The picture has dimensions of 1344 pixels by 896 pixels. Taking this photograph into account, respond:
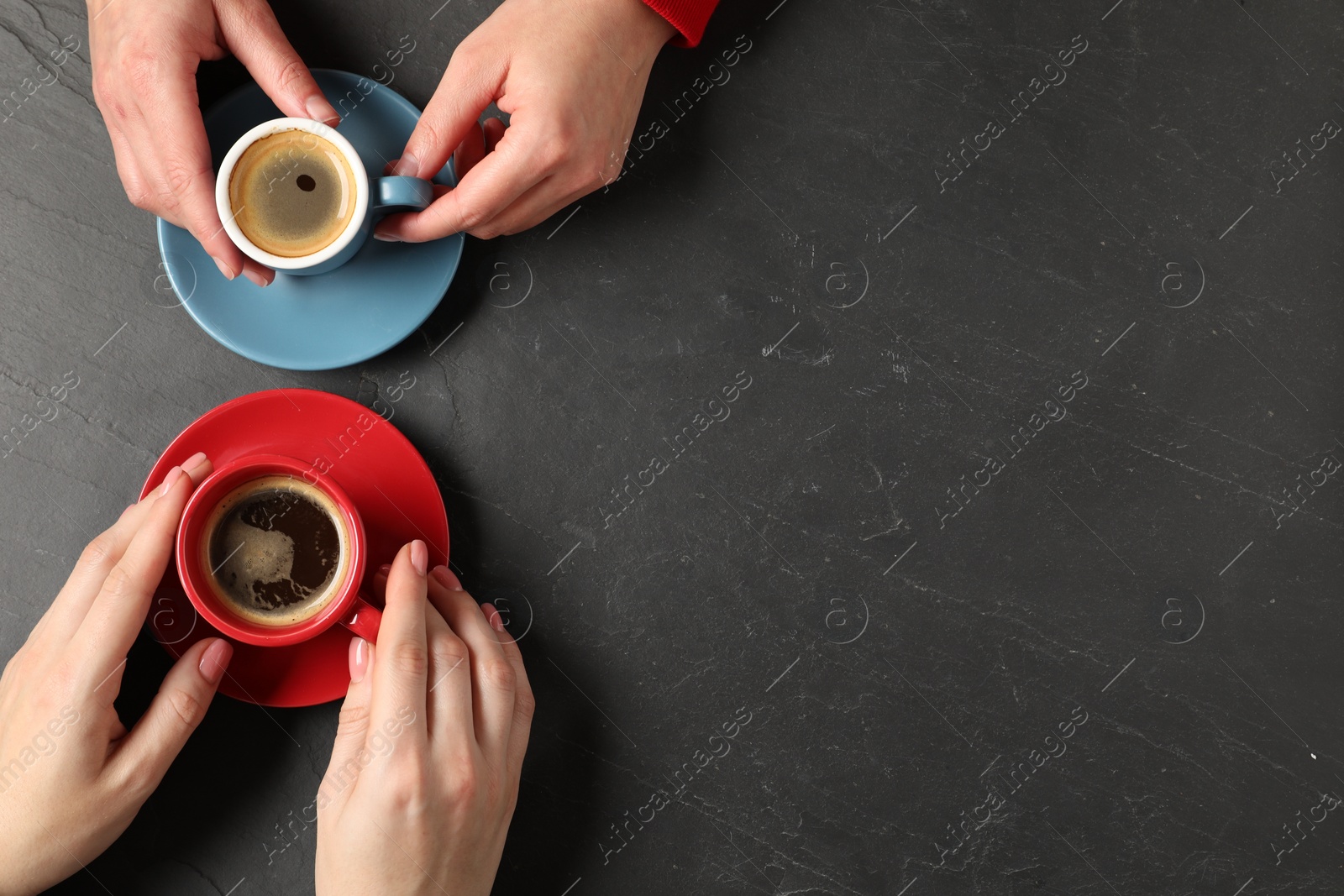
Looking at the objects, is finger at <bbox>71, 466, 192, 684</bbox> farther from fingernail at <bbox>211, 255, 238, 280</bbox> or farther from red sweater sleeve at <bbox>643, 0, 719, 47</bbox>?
red sweater sleeve at <bbox>643, 0, 719, 47</bbox>

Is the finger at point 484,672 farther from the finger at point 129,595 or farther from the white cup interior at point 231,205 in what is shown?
the white cup interior at point 231,205

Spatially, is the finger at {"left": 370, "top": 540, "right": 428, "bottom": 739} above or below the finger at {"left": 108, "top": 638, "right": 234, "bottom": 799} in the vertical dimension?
above

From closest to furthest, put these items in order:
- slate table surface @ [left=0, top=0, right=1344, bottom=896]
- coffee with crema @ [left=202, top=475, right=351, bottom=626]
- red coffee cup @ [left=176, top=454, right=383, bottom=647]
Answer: red coffee cup @ [left=176, top=454, right=383, bottom=647] → coffee with crema @ [left=202, top=475, right=351, bottom=626] → slate table surface @ [left=0, top=0, right=1344, bottom=896]

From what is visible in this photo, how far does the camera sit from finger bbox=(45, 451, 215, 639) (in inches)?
40.6

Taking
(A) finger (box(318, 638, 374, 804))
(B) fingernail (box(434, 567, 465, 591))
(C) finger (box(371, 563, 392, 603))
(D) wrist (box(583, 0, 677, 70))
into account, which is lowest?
(A) finger (box(318, 638, 374, 804))

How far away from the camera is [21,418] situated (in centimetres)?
115

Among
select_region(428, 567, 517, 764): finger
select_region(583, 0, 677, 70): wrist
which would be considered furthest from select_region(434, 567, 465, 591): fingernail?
select_region(583, 0, 677, 70): wrist

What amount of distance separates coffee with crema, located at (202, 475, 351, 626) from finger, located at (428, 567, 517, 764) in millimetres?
139

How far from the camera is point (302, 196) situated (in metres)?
1.03

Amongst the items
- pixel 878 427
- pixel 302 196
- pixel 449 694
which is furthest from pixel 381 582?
pixel 878 427

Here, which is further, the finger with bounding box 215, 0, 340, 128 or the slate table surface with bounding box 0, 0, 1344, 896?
the slate table surface with bounding box 0, 0, 1344, 896

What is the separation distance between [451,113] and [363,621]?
0.62 m

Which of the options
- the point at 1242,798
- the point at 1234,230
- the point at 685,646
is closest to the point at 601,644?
the point at 685,646

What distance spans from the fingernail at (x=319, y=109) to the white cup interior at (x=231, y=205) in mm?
21
